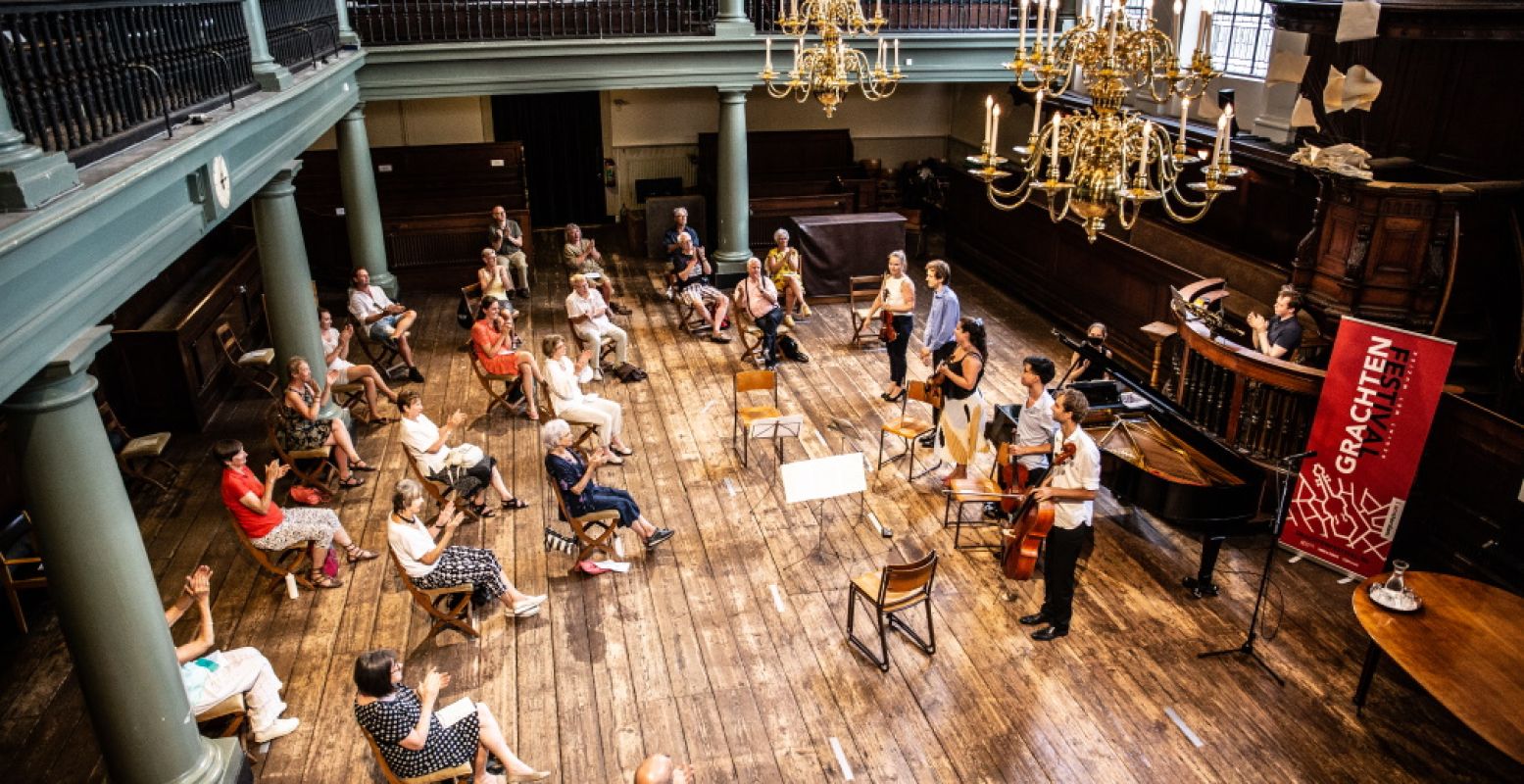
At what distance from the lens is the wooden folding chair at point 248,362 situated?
995 centimetres

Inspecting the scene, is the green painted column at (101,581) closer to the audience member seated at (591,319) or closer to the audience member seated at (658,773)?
the audience member seated at (658,773)

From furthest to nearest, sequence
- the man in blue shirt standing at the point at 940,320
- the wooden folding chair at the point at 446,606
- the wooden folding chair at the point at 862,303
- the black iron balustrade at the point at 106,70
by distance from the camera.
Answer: the wooden folding chair at the point at 862,303 → the man in blue shirt standing at the point at 940,320 → the wooden folding chair at the point at 446,606 → the black iron balustrade at the point at 106,70

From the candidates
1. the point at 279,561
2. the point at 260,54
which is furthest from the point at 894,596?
the point at 260,54

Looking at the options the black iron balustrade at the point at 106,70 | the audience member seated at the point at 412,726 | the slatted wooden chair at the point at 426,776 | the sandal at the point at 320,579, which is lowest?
the sandal at the point at 320,579

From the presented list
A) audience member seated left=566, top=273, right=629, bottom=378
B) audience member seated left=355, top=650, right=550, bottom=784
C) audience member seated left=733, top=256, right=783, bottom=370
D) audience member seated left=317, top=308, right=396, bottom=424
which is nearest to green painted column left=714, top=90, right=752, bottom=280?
audience member seated left=733, top=256, right=783, bottom=370

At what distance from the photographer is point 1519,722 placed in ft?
A: 15.7

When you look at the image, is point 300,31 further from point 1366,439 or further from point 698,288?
point 1366,439

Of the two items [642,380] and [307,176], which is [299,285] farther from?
[307,176]

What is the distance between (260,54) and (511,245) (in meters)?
6.37

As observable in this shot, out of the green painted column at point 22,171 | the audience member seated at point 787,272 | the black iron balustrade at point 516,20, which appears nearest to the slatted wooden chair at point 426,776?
the green painted column at point 22,171

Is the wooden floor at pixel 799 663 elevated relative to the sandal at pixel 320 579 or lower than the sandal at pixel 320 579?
lower

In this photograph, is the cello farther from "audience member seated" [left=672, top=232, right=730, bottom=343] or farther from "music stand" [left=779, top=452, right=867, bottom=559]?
"audience member seated" [left=672, top=232, right=730, bottom=343]

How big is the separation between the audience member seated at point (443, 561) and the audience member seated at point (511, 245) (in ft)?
21.2

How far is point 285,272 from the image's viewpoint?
8430mm
